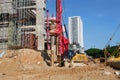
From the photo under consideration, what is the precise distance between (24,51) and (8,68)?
17.4 feet

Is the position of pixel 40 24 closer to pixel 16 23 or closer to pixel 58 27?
pixel 16 23

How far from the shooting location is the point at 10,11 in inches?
1762

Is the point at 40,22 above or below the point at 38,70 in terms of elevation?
above

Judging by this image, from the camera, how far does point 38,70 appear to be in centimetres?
2267

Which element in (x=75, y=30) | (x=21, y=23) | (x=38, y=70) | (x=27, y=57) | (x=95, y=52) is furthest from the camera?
(x=75, y=30)

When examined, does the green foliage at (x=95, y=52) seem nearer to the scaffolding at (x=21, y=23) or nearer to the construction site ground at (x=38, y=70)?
the scaffolding at (x=21, y=23)

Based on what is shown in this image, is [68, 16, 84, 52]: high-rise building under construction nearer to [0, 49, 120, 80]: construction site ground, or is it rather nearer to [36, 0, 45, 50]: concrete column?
[36, 0, 45, 50]: concrete column

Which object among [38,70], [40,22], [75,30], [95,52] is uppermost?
[40,22]

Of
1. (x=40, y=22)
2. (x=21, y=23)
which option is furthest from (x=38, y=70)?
(x=40, y=22)

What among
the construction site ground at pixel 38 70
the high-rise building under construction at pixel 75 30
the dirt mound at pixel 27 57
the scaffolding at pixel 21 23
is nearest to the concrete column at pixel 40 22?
the scaffolding at pixel 21 23

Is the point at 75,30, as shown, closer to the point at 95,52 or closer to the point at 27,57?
the point at 95,52

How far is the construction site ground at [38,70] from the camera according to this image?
16659mm

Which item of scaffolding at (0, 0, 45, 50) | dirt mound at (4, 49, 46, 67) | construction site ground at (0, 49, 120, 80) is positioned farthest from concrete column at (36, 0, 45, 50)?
dirt mound at (4, 49, 46, 67)

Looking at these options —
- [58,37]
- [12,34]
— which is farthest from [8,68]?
[12,34]
